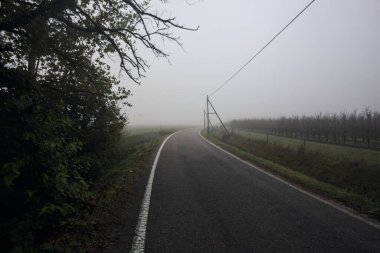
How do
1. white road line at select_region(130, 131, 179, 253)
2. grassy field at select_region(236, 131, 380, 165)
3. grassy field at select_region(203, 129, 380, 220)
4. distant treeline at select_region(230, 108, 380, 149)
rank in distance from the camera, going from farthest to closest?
distant treeline at select_region(230, 108, 380, 149)
grassy field at select_region(236, 131, 380, 165)
grassy field at select_region(203, 129, 380, 220)
white road line at select_region(130, 131, 179, 253)

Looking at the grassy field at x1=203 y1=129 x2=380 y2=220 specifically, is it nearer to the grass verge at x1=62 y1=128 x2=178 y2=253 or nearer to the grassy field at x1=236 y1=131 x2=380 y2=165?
the grassy field at x1=236 y1=131 x2=380 y2=165

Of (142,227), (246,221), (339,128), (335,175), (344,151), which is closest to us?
(142,227)

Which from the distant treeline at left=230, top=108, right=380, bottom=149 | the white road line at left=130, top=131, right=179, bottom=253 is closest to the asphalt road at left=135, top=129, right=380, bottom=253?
the white road line at left=130, top=131, right=179, bottom=253

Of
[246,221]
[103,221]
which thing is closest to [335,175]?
[246,221]

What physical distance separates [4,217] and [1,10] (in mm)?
4628

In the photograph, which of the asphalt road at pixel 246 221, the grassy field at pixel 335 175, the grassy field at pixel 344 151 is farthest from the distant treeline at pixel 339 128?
the asphalt road at pixel 246 221

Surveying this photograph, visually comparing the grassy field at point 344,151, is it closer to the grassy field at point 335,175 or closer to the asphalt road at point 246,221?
the grassy field at point 335,175

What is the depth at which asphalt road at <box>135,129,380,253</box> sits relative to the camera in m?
4.64

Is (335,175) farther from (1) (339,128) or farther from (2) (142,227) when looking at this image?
(1) (339,128)

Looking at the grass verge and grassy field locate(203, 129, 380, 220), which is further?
grassy field locate(203, 129, 380, 220)

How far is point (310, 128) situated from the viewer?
41.9 m

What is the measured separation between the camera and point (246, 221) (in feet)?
18.7

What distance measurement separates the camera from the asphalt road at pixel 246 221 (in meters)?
4.64

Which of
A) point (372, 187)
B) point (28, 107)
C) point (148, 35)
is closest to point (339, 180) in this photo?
point (372, 187)
